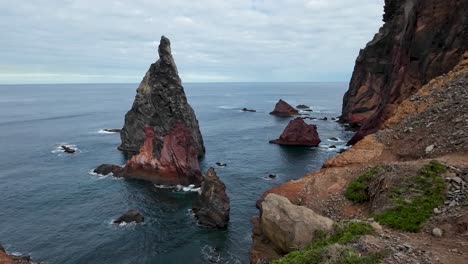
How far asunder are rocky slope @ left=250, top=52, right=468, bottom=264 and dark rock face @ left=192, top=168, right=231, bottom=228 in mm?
23788

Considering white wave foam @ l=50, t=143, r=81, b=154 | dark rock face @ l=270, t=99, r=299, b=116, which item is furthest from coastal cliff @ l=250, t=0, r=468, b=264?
dark rock face @ l=270, t=99, r=299, b=116

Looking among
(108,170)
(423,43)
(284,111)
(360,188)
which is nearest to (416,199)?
(360,188)

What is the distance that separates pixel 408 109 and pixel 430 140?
25.8 feet

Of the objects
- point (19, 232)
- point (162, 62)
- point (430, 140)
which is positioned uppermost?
point (162, 62)

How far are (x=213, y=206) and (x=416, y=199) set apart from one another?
3412 centimetres

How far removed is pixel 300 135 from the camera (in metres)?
98.2

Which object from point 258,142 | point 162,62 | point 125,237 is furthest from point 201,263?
point 258,142

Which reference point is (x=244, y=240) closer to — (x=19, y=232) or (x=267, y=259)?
(x=267, y=259)

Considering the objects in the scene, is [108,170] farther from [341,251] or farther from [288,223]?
[341,251]

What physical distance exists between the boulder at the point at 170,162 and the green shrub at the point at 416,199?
51832 mm

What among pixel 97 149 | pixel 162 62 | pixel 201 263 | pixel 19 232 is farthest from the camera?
pixel 97 149

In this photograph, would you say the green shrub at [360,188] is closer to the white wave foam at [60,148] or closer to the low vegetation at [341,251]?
the low vegetation at [341,251]

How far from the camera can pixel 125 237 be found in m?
48.8

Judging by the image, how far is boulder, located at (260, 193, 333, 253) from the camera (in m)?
21.2
